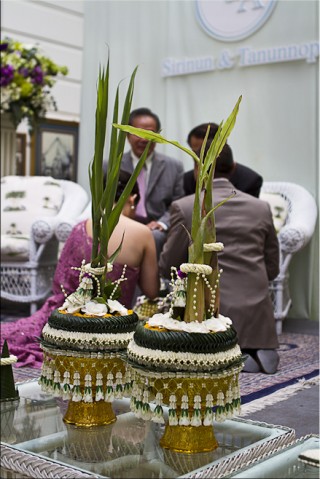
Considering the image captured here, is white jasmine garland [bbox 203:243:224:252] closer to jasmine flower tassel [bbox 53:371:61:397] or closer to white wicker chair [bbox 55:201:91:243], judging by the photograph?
jasmine flower tassel [bbox 53:371:61:397]

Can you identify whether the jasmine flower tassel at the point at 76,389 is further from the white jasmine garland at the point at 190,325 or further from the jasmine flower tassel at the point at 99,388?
the white jasmine garland at the point at 190,325

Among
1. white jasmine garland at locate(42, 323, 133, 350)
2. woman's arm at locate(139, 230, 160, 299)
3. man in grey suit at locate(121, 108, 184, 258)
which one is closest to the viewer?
white jasmine garland at locate(42, 323, 133, 350)

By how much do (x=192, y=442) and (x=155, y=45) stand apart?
469cm

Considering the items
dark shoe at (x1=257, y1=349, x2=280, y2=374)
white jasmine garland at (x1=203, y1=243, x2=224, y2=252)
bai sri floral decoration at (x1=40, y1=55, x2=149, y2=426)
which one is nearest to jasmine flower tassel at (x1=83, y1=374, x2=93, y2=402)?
bai sri floral decoration at (x1=40, y1=55, x2=149, y2=426)

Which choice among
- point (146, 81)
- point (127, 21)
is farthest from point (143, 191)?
point (127, 21)

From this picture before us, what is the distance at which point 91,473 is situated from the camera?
1.11 meters

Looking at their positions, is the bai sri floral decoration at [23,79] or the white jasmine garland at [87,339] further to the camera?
the bai sri floral decoration at [23,79]

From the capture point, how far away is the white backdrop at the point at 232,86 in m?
4.72

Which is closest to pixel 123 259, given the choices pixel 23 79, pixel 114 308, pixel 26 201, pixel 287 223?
pixel 114 308

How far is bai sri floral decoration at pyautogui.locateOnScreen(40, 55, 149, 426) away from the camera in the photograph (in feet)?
4.54

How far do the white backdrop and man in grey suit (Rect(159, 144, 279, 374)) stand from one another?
1542 mm

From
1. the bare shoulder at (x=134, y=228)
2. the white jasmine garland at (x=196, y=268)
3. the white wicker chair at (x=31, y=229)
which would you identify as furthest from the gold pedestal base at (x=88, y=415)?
the white wicker chair at (x=31, y=229)

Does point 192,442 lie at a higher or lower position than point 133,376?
lower

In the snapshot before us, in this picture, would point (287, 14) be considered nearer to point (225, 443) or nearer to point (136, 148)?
point (136, 148)
